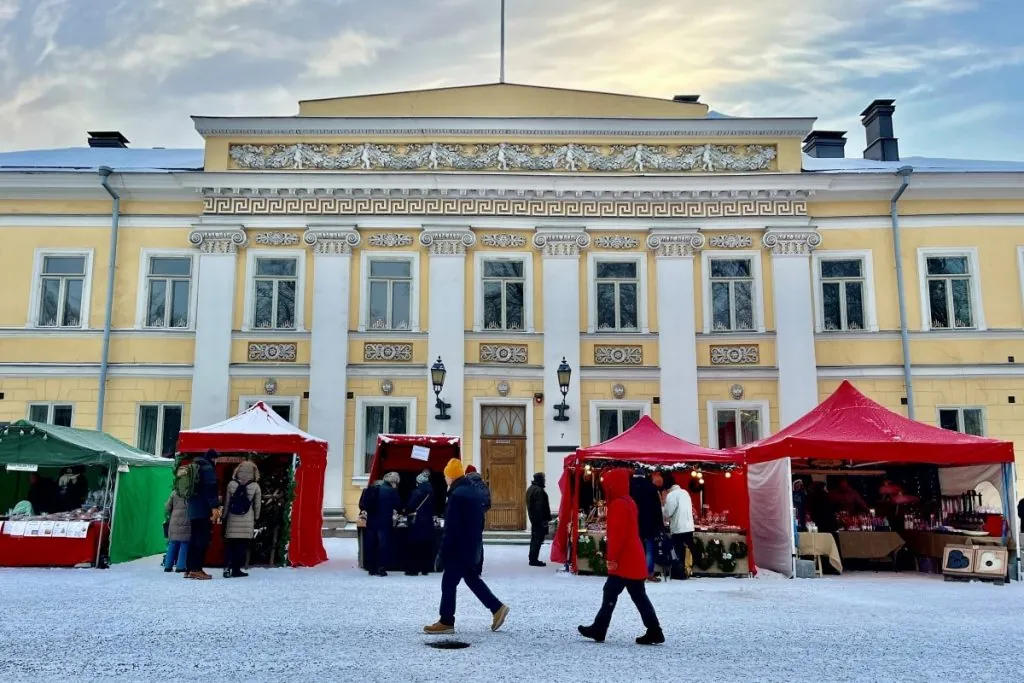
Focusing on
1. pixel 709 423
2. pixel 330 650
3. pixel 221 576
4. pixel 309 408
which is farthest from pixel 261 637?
pixel 709 423

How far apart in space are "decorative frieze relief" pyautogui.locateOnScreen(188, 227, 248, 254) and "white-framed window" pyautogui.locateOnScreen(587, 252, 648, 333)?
8200mm

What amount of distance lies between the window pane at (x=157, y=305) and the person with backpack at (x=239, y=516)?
915 centimetres

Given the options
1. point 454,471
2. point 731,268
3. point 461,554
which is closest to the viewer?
point 461,554

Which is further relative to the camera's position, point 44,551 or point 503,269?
point 503,269

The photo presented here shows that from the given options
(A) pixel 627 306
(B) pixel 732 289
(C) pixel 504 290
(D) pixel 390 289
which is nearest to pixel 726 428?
(B) pixel 732 289

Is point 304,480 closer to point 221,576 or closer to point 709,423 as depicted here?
point 221,576

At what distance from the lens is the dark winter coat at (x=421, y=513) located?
13992 millimetres

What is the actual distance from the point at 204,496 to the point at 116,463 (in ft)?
8.67

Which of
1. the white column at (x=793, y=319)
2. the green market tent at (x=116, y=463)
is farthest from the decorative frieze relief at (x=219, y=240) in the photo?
the white column at (x=793, y=319)

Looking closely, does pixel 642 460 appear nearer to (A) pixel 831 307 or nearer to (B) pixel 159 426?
(A) pixel 831 307

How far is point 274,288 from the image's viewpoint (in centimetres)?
2109

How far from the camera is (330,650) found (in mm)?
7480

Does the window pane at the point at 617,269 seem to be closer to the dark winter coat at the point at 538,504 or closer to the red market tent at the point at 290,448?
the dark winter coat at the point at 538,504

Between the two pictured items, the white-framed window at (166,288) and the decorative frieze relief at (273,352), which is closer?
the decorative frieze relief at (273,352)
